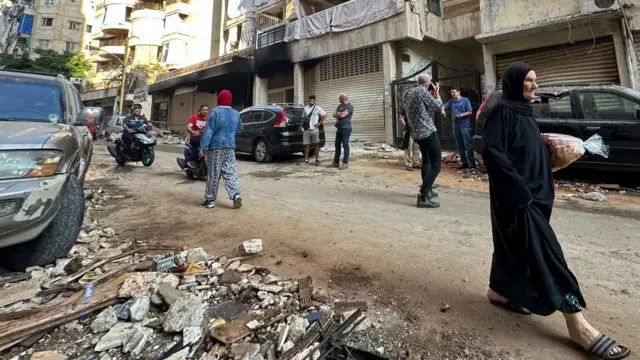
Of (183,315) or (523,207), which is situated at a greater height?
(523,207)

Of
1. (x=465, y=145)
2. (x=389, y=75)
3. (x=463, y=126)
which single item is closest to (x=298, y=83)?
(x=389, y=75)

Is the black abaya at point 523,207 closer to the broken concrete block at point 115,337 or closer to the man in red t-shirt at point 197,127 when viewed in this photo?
the broken concrete block at point 115,337

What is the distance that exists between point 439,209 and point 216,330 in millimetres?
3705

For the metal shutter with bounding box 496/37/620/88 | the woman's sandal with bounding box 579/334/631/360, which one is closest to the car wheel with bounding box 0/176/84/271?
the woman's sandal with bounding box 579/334/631/360

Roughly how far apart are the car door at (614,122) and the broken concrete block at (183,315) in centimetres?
715

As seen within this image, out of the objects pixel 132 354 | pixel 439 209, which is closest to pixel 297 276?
pixel 132 354

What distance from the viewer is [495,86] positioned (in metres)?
11.1

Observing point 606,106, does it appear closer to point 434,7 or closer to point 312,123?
point 312,123

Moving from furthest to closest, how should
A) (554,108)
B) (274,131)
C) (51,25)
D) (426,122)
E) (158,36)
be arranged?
(51,25) → (158,36) → (274,131) → (554,108) → (426,122)

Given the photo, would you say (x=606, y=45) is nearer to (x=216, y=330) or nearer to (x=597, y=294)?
(x=597, y=294)

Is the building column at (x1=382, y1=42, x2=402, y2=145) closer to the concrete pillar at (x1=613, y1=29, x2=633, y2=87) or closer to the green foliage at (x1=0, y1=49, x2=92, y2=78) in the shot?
the concrete pillar at (x1=613, y1=29, x2=633, y2=87)

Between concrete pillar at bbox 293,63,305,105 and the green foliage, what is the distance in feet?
100

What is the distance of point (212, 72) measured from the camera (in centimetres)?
1938

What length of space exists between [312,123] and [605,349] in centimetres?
780
